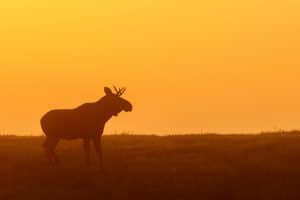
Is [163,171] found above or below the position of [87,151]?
below

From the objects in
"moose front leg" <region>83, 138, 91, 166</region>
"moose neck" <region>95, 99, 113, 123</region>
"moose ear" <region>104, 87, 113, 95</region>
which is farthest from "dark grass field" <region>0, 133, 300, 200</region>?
"moose ear" <region>104, 87, 113, 95</region>

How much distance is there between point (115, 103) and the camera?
25.4 m

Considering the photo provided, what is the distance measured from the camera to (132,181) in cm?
2248

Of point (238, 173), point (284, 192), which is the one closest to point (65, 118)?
point (238, 173)

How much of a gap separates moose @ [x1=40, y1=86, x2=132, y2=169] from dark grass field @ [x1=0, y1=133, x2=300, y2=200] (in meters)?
0.78

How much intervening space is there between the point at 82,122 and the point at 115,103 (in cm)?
118

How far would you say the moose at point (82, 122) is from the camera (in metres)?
25.3

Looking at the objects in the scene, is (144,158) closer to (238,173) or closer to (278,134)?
(238,173)

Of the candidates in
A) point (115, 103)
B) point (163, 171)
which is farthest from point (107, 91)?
point (163, 171)

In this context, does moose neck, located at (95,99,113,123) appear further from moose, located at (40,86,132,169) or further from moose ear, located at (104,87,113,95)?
moose ear, located at (104,87,113,95)

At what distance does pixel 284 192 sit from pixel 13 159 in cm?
930

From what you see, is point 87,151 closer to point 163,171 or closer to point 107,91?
point 107,91

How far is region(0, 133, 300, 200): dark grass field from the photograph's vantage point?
70.0ft

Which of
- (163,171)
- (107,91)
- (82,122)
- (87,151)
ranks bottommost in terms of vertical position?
(163,171)
